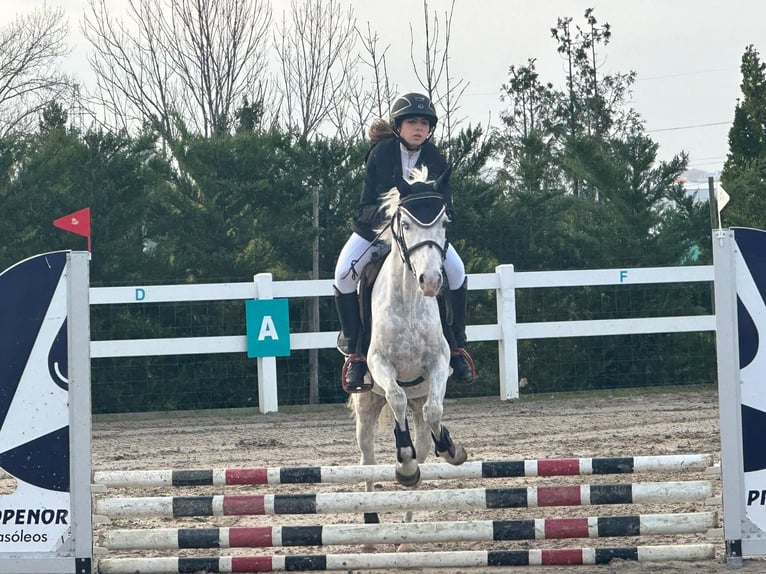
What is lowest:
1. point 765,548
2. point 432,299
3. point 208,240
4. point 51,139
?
point 765,548

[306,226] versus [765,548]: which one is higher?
[306,226]

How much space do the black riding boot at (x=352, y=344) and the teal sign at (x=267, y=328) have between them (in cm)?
594

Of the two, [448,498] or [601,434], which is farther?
[601,434]

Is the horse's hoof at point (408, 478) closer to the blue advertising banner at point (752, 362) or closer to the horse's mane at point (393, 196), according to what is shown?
the horse's mane at point (393, 196)

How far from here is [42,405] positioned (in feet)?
16.5

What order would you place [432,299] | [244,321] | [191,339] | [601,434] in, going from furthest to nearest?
[244,321], [191,339], [601,434], [432,299]

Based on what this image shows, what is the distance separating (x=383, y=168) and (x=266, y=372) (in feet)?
21.4

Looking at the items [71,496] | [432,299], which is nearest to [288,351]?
[432,299]

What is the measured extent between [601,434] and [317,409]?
4054 mm

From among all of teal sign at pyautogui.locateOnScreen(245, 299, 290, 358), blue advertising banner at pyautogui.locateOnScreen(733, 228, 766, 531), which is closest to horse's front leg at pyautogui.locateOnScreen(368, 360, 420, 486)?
blue advertising banner at pyautogui.locateOnScreen(733, 228, 766, 531)

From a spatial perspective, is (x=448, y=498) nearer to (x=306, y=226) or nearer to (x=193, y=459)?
(x=193, y=459)

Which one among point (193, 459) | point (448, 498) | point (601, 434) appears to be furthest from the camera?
point (601, 434)

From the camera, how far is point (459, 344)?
6.62m

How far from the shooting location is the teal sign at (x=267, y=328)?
12.6m
